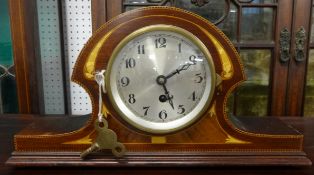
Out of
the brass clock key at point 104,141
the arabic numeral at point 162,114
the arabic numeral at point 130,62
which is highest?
the arabic numeral at point 130,62

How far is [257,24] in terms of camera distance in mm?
975

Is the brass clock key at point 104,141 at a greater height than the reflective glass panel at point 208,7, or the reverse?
the reflective glass panel at point 208,7

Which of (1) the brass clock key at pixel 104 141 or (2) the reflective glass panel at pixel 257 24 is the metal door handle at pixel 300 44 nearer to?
(2) the reflective glass panel at pixel 257 24

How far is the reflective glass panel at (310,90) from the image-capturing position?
1.00 metres

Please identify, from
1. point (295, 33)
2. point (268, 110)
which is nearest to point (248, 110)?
point (268, 110)

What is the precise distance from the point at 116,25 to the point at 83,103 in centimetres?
51

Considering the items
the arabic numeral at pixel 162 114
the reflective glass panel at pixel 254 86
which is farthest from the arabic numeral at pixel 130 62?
the reflective glass panel at pixel 254 86

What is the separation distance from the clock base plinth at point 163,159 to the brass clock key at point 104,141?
0.06ft

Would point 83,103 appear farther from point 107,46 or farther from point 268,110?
point 268,110

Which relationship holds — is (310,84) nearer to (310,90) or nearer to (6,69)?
(310,90)

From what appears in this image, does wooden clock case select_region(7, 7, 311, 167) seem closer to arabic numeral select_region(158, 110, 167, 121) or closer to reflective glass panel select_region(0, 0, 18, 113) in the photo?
arabic numeral select_region(158, 110, 167, 121)

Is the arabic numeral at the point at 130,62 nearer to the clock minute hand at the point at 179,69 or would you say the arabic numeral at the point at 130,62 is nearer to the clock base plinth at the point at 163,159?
the clock minute hand at the point at 179,69

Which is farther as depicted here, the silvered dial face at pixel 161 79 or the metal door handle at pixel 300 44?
the metal door handle at pixel 300 44

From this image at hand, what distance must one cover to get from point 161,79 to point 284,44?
0.50 metres
